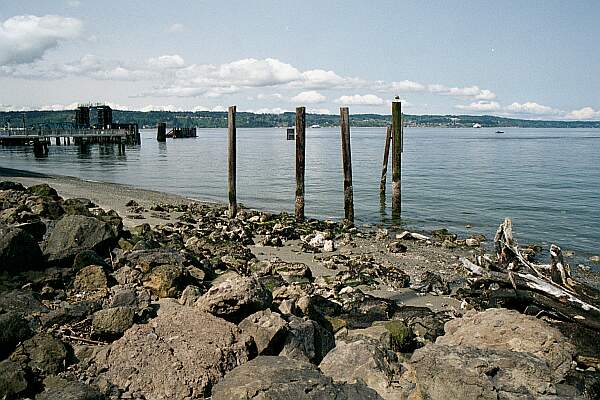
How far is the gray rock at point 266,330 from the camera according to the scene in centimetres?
602

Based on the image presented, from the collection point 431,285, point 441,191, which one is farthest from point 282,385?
point 441,191

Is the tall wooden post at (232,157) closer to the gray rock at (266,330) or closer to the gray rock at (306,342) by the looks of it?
the gray rock at (306,342)

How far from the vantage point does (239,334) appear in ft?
20.0

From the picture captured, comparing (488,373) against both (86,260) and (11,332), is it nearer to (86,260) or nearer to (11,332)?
(11,332)

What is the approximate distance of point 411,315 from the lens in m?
8.97

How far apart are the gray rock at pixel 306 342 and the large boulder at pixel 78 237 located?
4.58 metres

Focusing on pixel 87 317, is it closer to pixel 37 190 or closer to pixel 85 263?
pixel 85 263

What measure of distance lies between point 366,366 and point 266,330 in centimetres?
117

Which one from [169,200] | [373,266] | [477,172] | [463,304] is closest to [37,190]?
[169,200]

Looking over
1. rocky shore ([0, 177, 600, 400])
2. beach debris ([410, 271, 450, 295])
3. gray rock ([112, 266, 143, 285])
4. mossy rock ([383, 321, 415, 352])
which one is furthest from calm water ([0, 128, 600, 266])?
gray rock ([112, 266, 143, 285])

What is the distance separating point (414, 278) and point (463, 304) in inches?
85.2

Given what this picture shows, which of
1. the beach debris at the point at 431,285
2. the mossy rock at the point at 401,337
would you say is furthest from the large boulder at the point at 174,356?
the beach debris at the point at 431,285

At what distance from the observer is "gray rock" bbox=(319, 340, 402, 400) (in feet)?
17.6

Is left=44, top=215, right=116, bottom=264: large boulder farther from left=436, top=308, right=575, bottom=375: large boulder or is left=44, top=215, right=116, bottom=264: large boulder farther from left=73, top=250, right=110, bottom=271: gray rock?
left=436, top=308, right=575, bottom=375: large boulder
